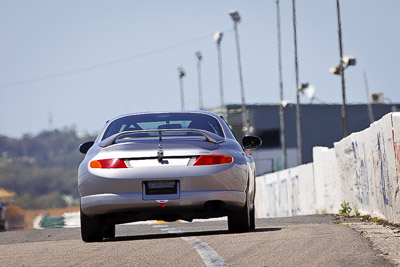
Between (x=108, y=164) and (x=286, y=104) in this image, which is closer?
(x=108, y=164)

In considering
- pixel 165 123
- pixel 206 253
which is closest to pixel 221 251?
pixel 206 253

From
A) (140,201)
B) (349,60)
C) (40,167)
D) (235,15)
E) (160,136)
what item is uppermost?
(235,15)

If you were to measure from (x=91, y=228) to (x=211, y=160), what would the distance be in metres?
1.67

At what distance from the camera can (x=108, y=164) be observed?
1215cm

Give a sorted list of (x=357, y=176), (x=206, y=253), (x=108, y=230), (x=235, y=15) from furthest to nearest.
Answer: (x=235, y=15)
(x=357, y=176)
(x=108, y=230)
(x=206, y=253)

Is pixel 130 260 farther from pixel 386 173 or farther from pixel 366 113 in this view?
pixel 366 113

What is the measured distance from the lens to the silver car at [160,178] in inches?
475

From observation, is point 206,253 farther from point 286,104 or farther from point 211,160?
point 286,104

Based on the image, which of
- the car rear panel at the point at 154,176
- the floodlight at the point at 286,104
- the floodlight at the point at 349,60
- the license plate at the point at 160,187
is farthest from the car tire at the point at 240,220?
the floodlight at the point at 286,104

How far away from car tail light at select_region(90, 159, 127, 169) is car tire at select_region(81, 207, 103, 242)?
698 millimetres

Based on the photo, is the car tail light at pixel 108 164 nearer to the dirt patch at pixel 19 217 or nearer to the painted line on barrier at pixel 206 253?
the painted line on barrier at pixel 206 253

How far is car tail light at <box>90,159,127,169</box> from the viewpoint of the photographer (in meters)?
12.1

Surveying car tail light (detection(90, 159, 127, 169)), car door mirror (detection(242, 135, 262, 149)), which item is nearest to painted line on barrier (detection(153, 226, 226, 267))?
car tail light (detection(90, 159, 127, 169))

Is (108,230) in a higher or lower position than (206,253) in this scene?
lower
